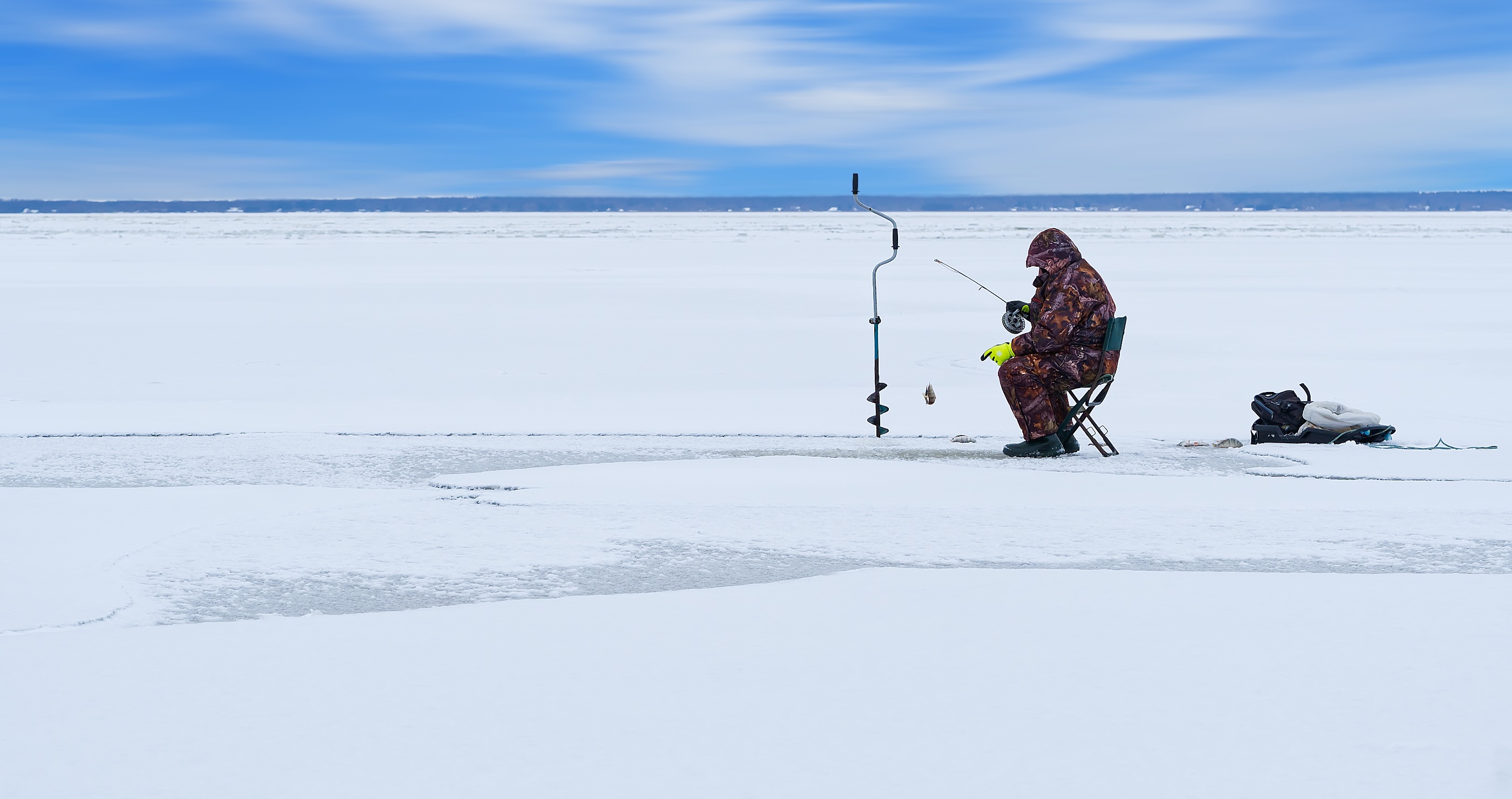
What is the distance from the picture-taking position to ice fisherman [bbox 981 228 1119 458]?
860 cm

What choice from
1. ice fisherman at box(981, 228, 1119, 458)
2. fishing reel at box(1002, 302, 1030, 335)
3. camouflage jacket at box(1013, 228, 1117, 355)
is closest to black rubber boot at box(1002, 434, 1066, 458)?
ice fisherman at box(981, 228, 1119, 458)

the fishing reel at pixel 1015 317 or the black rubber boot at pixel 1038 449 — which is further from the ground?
the fishing reel at pixel 1015 317

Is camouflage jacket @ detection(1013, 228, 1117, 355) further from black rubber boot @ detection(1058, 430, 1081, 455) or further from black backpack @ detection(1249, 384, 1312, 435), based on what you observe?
black backpack @ detection(1249, 384, 1312, 435)

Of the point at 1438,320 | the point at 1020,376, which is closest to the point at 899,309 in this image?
the point at 1438,320

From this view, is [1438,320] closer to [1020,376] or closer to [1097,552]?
[1020,376]

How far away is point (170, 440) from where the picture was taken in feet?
31.0

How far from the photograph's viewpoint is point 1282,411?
9391mm

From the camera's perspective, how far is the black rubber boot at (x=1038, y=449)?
874cm

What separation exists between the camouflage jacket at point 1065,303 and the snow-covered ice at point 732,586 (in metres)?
0.76

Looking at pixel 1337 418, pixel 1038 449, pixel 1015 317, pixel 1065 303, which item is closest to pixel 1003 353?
pixel 1015 317

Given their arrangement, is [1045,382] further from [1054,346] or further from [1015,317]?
[1015,317]

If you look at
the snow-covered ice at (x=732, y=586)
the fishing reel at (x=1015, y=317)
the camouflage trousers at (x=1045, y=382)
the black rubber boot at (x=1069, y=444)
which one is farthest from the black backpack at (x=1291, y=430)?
the fishing reel at (x=1015, y=317)

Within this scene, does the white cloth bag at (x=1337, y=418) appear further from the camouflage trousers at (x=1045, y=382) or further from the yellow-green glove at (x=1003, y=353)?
the yellow-green glove at (x=1003, y=353)

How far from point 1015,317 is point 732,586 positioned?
407 centimetres
